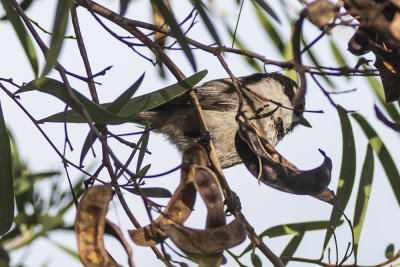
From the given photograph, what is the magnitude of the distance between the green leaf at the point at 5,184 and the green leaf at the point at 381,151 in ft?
4.43

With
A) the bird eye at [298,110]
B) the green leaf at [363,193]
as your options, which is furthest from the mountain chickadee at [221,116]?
the bird eye at [298,110]

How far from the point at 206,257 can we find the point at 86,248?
311 millimetres

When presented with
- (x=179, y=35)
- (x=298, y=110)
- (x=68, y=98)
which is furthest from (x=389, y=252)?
(x=68, y=98)

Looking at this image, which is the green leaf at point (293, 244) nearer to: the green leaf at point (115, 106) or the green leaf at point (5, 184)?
the green leaf at point (115, 106)

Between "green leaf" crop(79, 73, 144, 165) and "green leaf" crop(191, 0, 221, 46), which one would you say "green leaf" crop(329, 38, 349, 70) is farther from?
"green leaf" crop(79, 73, 144, 165)

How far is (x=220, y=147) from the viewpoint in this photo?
9.78ft

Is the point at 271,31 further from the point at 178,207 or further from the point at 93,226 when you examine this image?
the point at 93,226

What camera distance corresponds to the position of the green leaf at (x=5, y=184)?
1.85 meters

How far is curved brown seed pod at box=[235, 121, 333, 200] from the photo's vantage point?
67.6 inches

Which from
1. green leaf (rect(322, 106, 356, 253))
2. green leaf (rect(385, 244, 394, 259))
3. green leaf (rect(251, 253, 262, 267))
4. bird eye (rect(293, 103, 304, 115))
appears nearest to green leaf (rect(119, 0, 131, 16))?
bird eye (rect(293, 103, 304, 115))

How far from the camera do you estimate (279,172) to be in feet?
5.68

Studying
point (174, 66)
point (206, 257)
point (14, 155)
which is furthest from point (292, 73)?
point (206, 257)

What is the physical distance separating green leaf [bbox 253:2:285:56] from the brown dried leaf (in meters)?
1.62

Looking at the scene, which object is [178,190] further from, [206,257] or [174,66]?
[174,66]
